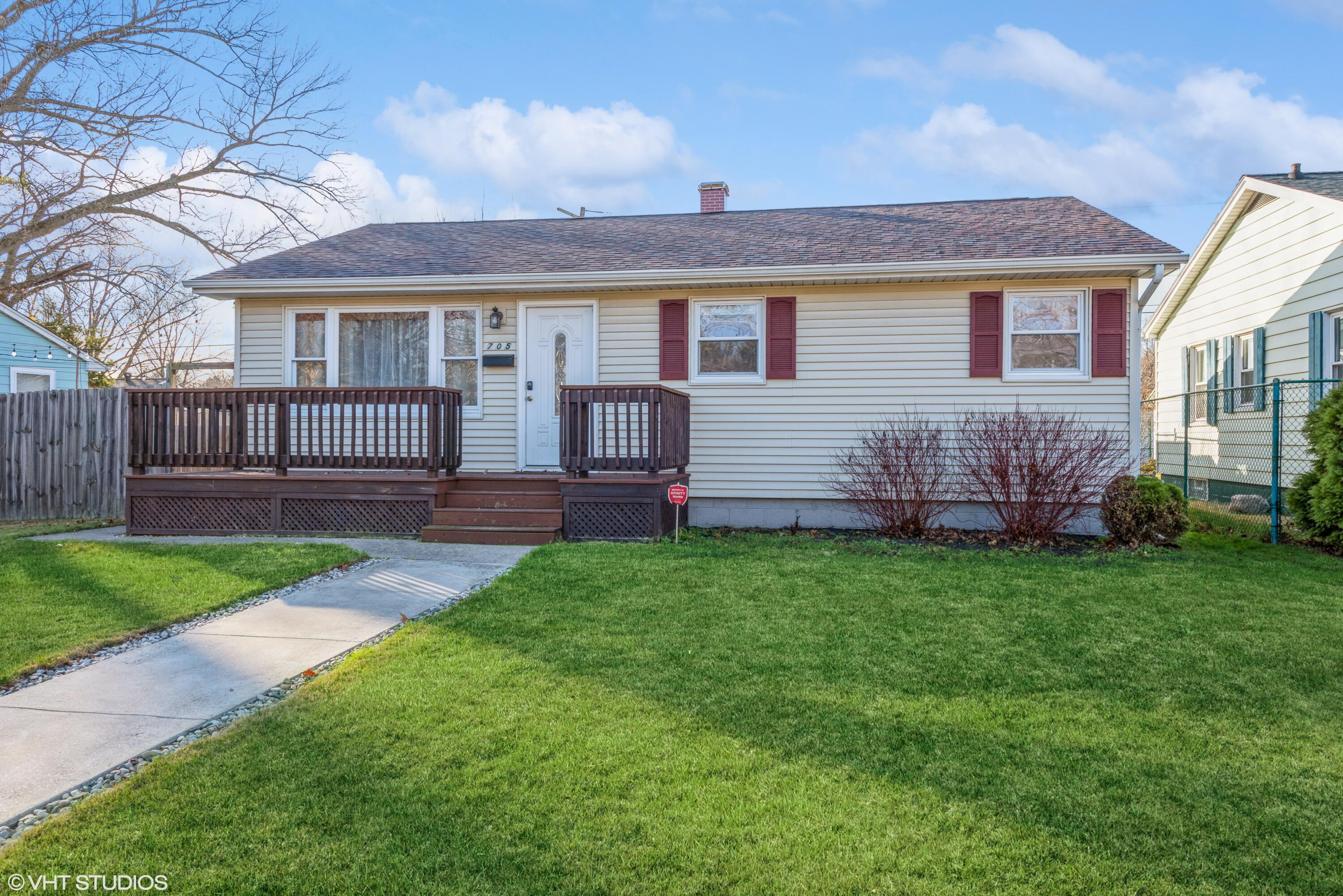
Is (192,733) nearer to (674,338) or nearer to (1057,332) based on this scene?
(674,338)

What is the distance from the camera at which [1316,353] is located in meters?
10.2

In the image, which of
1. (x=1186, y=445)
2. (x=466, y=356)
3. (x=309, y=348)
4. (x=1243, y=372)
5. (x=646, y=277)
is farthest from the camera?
(x=1243, y=372)

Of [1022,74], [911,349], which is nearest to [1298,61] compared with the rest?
[1022,74]

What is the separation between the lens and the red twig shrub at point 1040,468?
820 cm

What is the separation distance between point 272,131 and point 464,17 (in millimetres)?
5633

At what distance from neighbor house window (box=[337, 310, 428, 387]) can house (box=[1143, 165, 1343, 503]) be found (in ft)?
33.1

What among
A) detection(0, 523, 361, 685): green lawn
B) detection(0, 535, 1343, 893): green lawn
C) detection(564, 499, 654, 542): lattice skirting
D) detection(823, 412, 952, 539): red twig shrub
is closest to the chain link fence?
detection(823, 412, 952, 539): red twig shrub

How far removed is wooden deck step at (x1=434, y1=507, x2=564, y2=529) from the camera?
8.32m

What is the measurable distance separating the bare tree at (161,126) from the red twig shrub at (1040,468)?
13.6 metres

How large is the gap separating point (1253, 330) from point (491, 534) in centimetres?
1169

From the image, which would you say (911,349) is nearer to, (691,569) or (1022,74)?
(691,569)

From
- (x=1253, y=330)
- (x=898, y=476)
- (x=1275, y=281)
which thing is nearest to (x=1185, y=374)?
(x=1253, y=330)

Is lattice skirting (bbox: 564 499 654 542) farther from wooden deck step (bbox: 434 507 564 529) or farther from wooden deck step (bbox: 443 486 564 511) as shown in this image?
wooden deck step (bbox: 443 486 564 511)

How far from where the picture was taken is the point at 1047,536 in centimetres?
827
